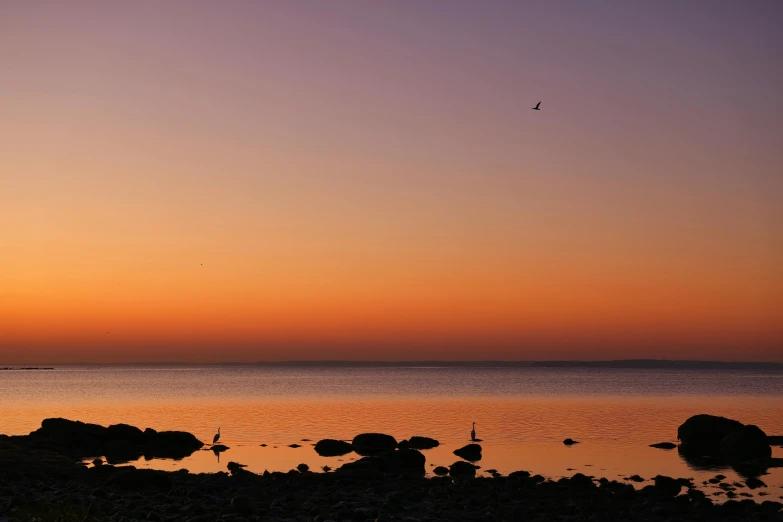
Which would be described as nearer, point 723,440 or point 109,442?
point 723,440

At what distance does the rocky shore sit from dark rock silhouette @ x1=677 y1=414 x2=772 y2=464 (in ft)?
41.5

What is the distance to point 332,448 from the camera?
4584 centimetres

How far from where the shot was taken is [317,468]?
38656mm

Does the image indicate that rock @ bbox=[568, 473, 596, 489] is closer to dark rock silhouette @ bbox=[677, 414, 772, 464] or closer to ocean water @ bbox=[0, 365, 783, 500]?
ocean water @ bbox=[0, 365, 783, 500]

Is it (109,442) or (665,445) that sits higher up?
(109,442)

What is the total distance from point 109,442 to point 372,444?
52.7 ft

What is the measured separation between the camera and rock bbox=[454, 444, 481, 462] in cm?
A: 4336

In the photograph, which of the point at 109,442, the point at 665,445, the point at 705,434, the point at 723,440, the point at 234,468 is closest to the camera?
the point at 234,468

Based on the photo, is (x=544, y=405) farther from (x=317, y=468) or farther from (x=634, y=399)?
(x=317, y=468)

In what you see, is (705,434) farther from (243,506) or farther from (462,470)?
(243,506)

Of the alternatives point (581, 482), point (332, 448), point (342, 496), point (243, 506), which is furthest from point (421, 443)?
point (243, 506)

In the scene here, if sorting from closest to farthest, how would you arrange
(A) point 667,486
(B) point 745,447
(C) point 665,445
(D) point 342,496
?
(D) point 342,496
(A) point 667,486
(B) point 745,447
(C) point 665,445

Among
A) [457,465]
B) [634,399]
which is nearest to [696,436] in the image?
[457,465]

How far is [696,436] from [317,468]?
24168 millimetres
